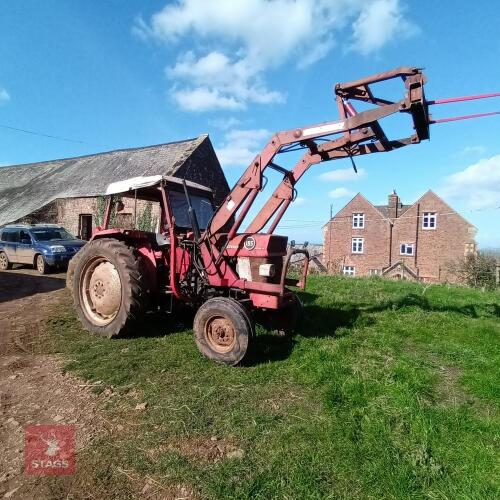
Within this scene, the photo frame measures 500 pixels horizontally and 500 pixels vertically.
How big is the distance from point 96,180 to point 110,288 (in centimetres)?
1906

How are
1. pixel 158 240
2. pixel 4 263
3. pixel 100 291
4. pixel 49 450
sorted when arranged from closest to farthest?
pixel 49 450 → pixel 100 291 → pixel 158 240 → pixel 4 263

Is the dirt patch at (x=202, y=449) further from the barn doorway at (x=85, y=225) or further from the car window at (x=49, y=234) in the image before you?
the barn doorway at (x=85, y=225)

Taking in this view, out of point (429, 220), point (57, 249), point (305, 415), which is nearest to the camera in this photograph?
point (305, 415)

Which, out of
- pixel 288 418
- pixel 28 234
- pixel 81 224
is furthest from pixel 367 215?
pixel 288 418

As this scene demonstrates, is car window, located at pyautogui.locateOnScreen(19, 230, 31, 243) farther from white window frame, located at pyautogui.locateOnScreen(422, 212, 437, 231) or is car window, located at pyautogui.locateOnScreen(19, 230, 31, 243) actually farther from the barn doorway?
white window frame, located at pyautogui.locateOnScreen(422, 212, 437, 231)

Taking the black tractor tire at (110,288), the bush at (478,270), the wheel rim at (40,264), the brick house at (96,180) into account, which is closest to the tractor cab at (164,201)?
the black tractor tire at (110,288)

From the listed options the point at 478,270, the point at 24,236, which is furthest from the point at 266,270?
the point at 478,270

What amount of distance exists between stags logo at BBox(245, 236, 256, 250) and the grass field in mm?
1385

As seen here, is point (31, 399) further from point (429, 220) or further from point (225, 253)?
point (429, 220)

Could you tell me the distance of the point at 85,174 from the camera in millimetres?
24859

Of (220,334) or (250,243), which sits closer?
(220,334)

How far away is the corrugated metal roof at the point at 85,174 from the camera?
71.5ft

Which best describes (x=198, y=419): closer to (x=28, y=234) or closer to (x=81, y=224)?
(x=28, y=234)

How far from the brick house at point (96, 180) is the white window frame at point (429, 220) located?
24981 millimetres
